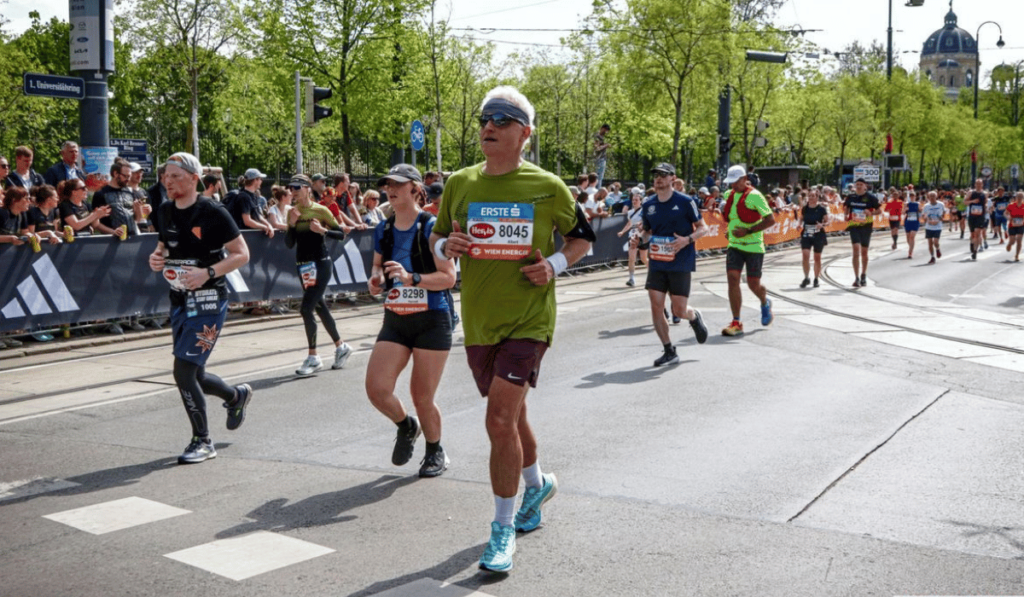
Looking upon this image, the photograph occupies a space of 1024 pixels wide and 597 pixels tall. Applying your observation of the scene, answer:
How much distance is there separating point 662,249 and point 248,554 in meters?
6.50

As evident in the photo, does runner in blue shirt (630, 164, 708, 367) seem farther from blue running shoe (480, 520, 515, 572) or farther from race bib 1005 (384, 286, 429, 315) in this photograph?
blue running shoe (480, 520, 515, 572)

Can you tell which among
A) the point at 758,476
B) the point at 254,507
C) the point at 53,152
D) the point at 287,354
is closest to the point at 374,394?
the point at 254,507

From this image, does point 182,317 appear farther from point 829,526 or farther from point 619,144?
point 619,144

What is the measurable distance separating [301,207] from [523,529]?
18.4 feet

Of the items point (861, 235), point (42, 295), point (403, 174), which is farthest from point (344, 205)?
point (403, 174)

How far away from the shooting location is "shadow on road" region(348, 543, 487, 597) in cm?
432

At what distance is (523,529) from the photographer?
201 inches

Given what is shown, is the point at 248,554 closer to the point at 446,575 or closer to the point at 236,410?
the point at 446,575

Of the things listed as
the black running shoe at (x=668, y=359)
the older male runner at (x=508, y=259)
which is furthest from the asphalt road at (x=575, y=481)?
the older male runner at (x=508, y=259)

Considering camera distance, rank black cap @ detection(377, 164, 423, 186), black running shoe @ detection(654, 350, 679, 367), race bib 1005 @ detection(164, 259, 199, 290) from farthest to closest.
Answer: black running shoe @ detection(654, 350, 679, 367), race bib 1005 @ detection(164, 259, 199, 290), black cap @ detection(377, 164, 423, 186)

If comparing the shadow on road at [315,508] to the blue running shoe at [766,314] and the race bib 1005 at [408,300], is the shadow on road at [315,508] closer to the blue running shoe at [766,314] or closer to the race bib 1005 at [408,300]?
the race bib 1005 at [408,300]

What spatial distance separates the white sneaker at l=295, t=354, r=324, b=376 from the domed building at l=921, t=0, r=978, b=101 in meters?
180

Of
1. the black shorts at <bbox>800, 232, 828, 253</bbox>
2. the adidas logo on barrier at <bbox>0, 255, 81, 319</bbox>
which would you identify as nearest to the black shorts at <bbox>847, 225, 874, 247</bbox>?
the black shorts at <bbox>800, 232, 828, 253</bbox>

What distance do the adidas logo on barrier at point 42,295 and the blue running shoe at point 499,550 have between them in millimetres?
8879
